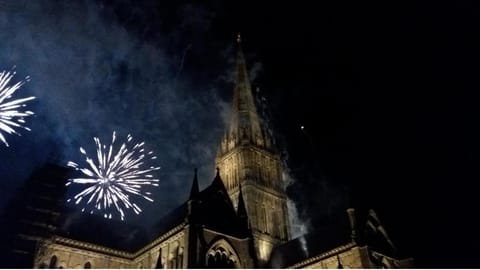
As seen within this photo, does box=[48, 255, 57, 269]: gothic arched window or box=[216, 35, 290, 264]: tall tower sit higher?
box=[216, 35, 290, 264]: tall tower

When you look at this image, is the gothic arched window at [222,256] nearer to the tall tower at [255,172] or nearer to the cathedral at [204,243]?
the cathedral at [204,243]

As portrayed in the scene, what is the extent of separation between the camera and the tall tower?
186 feet

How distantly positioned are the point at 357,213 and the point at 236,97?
36.1 meters

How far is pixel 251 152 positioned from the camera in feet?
206

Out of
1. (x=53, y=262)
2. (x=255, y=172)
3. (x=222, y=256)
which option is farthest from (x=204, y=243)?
(x=255, y=172)

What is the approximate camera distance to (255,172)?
60.8m

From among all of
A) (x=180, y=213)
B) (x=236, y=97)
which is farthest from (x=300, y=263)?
(x=236, y=97)

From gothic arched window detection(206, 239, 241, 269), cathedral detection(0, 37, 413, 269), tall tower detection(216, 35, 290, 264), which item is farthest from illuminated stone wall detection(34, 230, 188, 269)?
tall tower detection(216, 35, 290, 264)

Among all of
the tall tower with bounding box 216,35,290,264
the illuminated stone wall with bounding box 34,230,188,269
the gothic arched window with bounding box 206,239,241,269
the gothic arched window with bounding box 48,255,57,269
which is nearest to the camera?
the gothic arched window with bounding box 206,239,241,269

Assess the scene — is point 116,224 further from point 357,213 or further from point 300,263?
point 357,213

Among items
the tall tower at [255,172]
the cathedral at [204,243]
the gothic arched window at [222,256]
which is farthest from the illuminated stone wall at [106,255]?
the tall tower at [255,172]

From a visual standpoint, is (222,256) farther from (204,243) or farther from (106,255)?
(106,255)

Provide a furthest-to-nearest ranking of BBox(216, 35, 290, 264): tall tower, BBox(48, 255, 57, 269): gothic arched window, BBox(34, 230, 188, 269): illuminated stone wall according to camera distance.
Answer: BBox(216, 35, 290, 264): tall tower < BBox(48, 255, 57, 269): gothic arched window < BBox(34, 230, 188, 269): illuminated stone wall

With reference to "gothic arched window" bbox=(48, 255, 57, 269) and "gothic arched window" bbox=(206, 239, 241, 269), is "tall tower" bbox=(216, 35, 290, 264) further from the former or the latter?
"gothic arched window" bbox=(48, 255, 57, 269)
